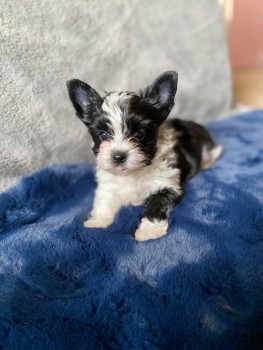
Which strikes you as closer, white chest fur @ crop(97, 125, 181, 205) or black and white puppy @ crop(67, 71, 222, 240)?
black and white puppy @ crop(67, 71, 222, 240)

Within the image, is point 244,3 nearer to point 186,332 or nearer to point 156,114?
point 156,114

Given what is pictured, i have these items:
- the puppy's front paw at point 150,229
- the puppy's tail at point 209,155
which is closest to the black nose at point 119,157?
the puppy's front paw at point 150,229

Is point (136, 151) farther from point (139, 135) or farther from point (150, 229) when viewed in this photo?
point (150, 229)

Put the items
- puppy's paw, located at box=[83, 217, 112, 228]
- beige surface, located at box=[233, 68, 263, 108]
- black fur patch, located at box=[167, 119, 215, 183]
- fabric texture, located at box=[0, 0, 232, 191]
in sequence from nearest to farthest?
puppy's paw, located at box=[83, 217, 112, 228] → fabric texture, located at box=[0, 0, 232, 191] → black fur patch, located at box=[167, 119, 215, 183] → beige surface, located at box=[233, 68, 263, 108]

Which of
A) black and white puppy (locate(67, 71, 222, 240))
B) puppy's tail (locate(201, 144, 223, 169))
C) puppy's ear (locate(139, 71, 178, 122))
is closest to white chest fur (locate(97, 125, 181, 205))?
black and white puppy (locate(67, 71, 222, 240))

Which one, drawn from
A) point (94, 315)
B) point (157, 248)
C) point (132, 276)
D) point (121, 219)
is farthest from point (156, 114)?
point (94, 315)

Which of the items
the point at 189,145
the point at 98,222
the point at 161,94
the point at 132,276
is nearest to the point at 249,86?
the point at 189,145

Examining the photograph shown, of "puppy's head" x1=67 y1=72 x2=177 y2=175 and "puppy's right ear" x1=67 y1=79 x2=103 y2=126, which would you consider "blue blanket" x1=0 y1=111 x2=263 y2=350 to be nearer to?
"puppy's head" x1=67 y1=72 x2=177 y2=175

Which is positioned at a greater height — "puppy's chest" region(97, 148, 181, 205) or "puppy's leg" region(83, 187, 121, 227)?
"puppy's chest" region(97, 148, 181, 205)
